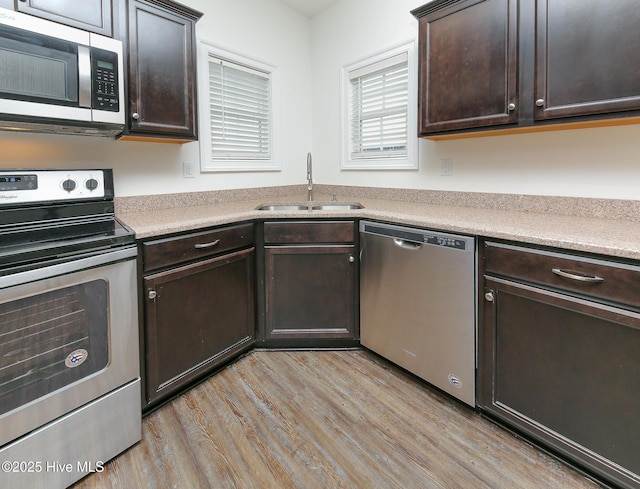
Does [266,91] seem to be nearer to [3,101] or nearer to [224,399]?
[3,101]

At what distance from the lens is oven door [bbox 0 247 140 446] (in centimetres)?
120

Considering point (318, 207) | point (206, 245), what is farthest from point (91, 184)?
point (318, 207)

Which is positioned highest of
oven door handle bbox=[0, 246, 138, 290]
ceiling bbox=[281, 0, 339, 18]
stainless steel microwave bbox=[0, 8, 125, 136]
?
ceiling bbox=[281, 0, 339, 18]

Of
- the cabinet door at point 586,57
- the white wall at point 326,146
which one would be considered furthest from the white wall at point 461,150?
the cabinet door at point 586,57

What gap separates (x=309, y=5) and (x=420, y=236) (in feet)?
8.31

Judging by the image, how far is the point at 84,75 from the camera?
1.55 metres

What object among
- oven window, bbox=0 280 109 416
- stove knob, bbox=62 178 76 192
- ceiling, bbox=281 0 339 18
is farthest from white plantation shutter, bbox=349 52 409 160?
oven window, bbox=0 280 109 416

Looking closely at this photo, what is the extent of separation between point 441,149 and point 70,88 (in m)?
2.15

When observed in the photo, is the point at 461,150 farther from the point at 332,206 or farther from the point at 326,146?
the point at 326,146

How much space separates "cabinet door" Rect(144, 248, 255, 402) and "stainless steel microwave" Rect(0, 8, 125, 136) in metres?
0.79

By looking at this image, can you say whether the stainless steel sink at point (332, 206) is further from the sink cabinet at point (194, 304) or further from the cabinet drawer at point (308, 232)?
the sink cabinet at point (194, 304)

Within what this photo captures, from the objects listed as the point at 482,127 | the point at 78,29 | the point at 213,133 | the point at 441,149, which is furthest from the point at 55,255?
the point at 441,149

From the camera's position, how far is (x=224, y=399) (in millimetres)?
1872

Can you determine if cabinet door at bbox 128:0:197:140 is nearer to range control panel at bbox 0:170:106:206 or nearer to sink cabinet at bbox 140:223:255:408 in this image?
range control panel at bbox 0:170:106:206
